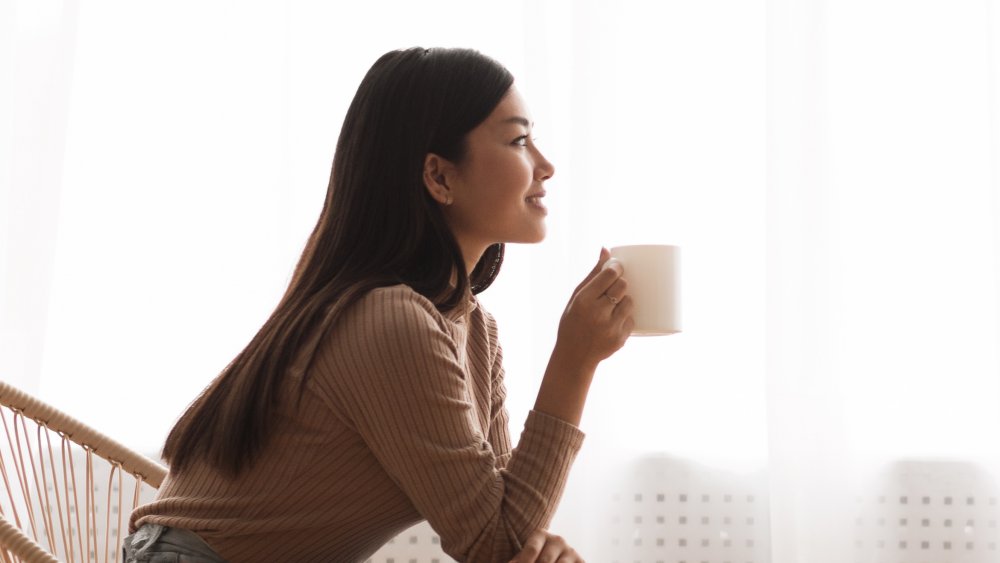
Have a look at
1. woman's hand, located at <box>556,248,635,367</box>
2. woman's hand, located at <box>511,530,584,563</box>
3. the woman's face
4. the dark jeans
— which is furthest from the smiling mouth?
the dark jeans

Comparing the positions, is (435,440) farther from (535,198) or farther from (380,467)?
(535,198)

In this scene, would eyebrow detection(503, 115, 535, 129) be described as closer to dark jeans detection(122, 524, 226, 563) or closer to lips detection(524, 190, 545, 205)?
lips detection(524, 190, 545, 205)

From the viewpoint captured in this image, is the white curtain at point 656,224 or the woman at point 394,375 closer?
the woman at point 394,375

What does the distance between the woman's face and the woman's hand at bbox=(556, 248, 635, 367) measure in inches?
5.4

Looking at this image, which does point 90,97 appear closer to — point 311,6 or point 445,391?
point 311,6

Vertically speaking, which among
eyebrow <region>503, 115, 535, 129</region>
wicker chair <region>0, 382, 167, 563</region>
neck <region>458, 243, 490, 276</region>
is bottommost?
wicker chair <region>0, 382, 167, 563</region>

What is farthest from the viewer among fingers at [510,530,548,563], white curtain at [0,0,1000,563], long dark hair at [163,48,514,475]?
white curtain at [0,0,1000,563]

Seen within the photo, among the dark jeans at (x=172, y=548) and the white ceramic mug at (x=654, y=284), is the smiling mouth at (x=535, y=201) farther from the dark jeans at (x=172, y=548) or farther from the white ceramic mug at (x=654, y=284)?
the dark jeans at (x=172, y=548)

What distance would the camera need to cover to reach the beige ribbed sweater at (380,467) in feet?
2.84

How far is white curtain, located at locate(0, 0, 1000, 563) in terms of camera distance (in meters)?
1.75

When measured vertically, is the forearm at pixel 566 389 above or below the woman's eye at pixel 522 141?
below

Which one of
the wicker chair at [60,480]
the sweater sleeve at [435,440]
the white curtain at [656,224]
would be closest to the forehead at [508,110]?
the sweater sleeve at [435,440]

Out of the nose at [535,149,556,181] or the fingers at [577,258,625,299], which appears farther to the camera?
the nose at [535,149,556,181]

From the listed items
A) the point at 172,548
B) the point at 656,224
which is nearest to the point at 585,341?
the point at 172,548
